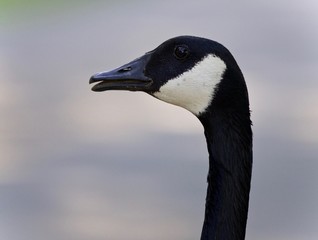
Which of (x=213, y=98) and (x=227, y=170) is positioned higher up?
(x=213, y=98)

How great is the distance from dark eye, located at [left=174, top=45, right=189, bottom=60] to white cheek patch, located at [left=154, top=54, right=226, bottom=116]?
65mm

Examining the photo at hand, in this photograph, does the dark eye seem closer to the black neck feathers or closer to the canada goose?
the canada goose

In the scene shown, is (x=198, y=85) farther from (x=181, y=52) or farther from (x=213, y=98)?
(x=181, y=52)

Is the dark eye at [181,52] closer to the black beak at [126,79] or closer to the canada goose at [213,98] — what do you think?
the canada goose at [213,98]

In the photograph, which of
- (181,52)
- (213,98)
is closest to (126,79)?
(181,52)

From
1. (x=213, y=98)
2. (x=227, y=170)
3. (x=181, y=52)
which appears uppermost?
(x=181, y=52)

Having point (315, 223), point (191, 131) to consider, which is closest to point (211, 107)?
point (315, 223)

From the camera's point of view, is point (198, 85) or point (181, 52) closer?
point (198, 85)

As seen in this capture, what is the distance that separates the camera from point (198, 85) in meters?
4.66

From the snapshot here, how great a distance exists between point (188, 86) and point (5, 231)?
13.8 feet

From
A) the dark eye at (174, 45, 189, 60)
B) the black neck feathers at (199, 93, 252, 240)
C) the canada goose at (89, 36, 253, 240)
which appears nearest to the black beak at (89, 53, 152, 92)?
the canada goose at (89, 36, 253, 240)

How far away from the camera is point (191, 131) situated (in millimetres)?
9523

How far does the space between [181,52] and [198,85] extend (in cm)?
18

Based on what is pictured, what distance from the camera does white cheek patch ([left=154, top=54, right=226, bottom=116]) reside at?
4.62 m
